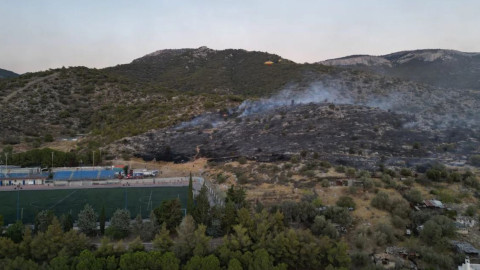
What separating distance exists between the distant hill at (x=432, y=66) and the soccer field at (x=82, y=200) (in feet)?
183

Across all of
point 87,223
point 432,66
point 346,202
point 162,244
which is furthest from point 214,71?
point 162,244

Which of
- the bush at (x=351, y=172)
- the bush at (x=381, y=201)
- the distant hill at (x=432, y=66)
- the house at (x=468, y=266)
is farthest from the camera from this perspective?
the distant hill at (x=432, y=66)

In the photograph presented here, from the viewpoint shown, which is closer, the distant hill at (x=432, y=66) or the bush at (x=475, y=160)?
the bush at (x=475, y=160)

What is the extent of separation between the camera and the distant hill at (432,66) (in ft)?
207

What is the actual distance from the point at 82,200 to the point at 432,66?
239 ft

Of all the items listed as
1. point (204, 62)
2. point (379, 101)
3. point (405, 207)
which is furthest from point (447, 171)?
point (204, 62)

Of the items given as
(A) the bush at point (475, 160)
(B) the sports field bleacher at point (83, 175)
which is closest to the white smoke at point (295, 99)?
(B) the sports field bleacher at point (83, 175)

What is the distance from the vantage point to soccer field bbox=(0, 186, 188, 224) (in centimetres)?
2081

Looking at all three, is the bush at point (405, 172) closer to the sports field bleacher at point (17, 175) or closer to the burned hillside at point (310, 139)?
the burned hillside at point (310, 139)

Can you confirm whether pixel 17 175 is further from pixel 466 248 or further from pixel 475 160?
pixel 475 160

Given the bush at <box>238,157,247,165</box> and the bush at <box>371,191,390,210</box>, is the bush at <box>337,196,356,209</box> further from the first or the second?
the bush at <box>238,157,247,165</box>

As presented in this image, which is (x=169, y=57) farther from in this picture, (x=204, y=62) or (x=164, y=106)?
(x=164, y=106)

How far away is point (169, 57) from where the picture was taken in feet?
303

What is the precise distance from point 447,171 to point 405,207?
282 inches
